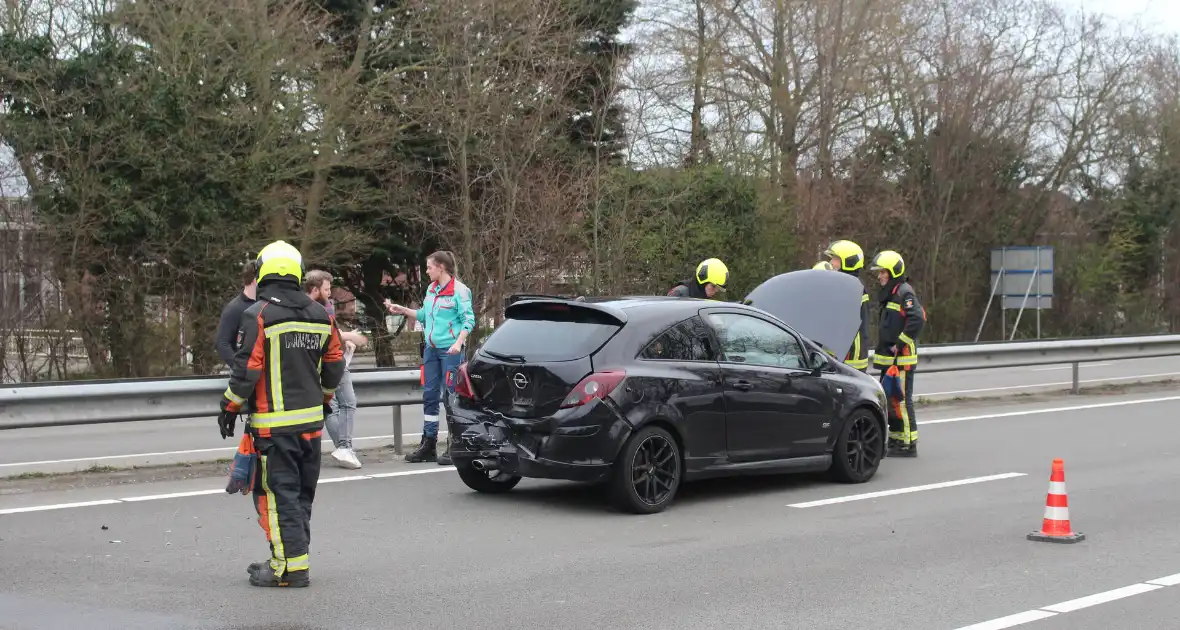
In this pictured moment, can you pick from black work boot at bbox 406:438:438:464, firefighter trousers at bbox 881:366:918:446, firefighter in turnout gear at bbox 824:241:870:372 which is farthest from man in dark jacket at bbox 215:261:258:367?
firefighter trousers at bbox 881:366:918:446

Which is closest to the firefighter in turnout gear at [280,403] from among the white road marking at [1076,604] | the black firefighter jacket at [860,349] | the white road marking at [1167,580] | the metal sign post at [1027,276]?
the white road marking at [1076,604]

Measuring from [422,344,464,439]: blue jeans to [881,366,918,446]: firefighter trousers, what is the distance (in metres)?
4.05

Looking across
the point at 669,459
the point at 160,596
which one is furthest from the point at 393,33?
the point at 160,596

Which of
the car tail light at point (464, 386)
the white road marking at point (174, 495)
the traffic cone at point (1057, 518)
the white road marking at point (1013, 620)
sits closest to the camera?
the white road marking at point (1013, 620)

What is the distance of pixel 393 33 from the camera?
99.0 ft

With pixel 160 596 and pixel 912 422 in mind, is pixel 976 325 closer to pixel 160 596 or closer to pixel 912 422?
pixel 912 422

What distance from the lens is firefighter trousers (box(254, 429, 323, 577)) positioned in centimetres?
711

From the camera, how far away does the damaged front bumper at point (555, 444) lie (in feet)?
30.2

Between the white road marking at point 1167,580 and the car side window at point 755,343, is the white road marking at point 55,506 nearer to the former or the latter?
the car side window at point 755,343

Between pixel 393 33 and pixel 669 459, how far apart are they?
22.3 meters

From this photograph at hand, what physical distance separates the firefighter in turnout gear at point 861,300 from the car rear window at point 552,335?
2944mm

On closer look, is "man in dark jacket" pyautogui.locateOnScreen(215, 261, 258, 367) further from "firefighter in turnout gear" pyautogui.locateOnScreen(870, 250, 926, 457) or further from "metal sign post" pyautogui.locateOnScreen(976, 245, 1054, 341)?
"metal sign post" pyautogui.locateOnScreen(976, 245, 1054, 341)

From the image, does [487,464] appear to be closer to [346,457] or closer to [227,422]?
[346,457]

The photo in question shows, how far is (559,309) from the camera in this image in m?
9.91
